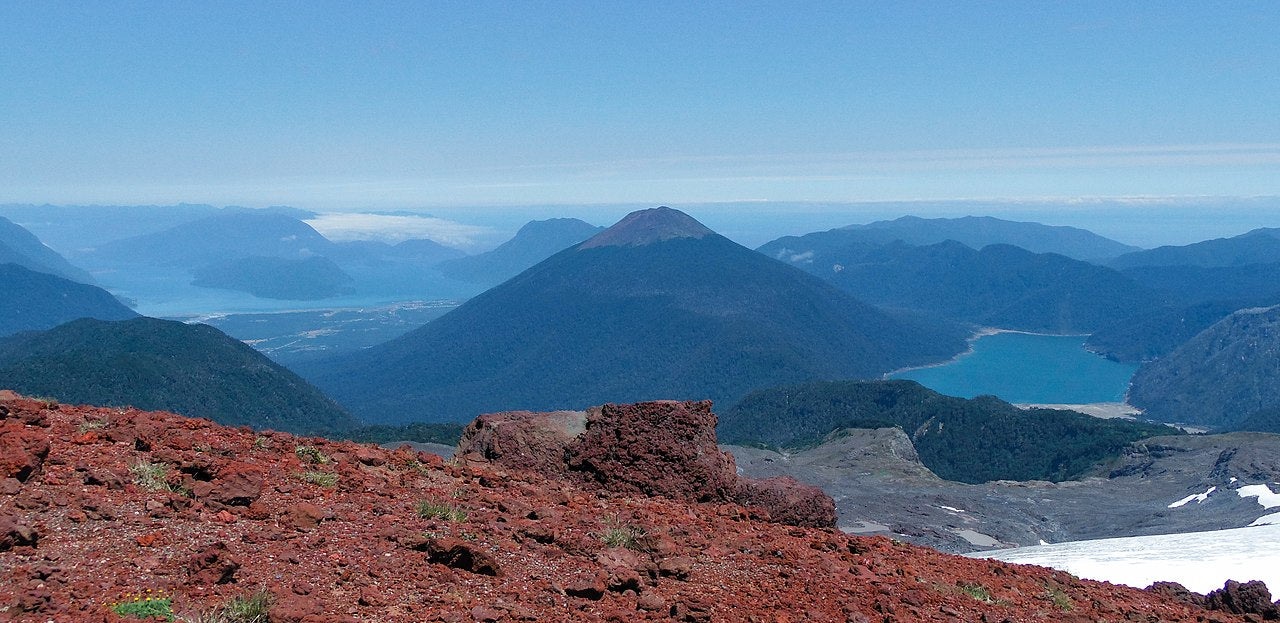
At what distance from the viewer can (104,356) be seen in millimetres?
78250

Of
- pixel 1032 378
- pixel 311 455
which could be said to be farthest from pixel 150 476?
pixel 1032 378

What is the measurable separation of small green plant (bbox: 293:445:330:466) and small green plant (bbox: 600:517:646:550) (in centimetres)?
335

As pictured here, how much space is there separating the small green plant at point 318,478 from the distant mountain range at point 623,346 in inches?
4818

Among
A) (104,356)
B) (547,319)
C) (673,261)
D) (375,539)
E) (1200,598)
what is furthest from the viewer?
(673,261)

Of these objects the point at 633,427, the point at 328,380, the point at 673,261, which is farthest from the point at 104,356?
the point at 673,261

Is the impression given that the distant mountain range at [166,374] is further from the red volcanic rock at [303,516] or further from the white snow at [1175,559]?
the red volcanic rock at [303,516]

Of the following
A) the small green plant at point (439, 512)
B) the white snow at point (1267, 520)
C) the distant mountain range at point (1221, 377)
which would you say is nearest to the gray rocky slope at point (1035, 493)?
the white snow at point (1267, 520)

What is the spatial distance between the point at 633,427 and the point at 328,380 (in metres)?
156

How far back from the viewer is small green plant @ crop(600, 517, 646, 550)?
24.9 ft

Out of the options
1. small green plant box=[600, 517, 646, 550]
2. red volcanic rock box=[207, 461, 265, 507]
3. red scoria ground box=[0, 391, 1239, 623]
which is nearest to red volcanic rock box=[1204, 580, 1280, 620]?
red scoria ground box=[0, 391, 1239, 623]

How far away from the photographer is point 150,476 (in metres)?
6.95

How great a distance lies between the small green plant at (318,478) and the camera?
792 cm

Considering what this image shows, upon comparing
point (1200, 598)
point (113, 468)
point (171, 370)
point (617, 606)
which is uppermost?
point (113, 468)

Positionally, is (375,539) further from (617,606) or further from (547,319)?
(547,319)
